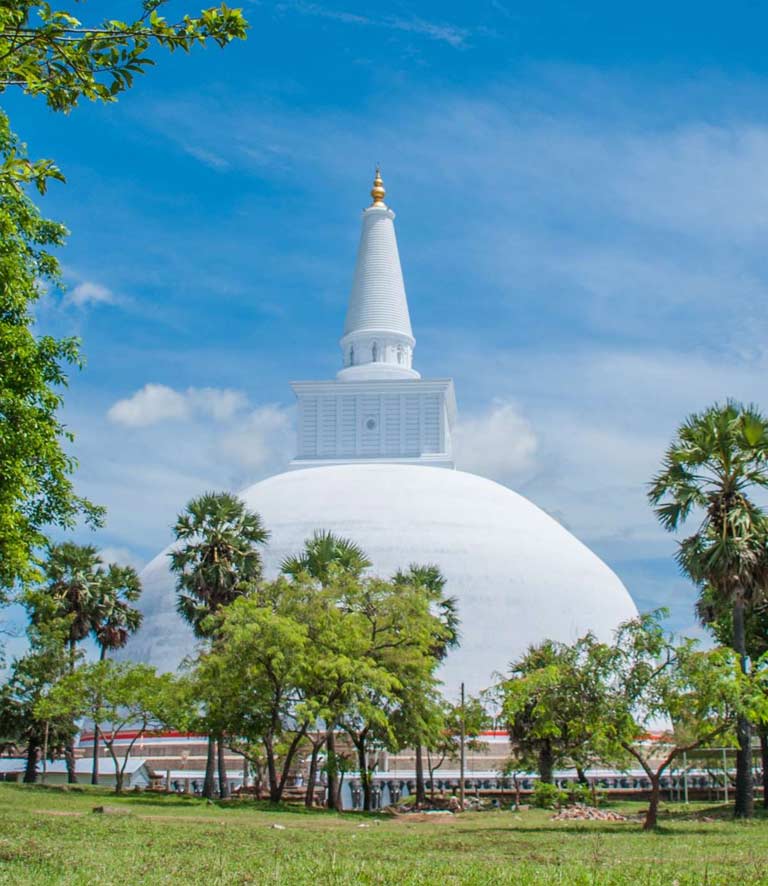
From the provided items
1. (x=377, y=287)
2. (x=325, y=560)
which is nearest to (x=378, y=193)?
(x=377, y=287)

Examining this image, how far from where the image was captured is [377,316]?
61.8 metres

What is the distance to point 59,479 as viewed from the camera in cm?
1700

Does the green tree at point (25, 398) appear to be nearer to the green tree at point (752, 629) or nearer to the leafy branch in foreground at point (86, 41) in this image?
the leafy branch in foreground at point (86, 41)

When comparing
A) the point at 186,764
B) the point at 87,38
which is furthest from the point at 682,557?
the point at 186,764

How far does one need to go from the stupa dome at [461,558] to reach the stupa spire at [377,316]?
834 centimetres

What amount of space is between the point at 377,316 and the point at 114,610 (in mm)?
25793

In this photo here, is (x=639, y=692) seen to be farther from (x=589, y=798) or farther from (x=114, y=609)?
(x=114, y=609)

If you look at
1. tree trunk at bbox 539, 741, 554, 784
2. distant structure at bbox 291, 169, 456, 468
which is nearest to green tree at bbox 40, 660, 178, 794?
tree trunk at bbox 539, 741, 554, 784

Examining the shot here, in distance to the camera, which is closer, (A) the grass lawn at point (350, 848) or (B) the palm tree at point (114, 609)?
(A) the grass lawn at point (350, 848)

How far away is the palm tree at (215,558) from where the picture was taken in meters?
35.0

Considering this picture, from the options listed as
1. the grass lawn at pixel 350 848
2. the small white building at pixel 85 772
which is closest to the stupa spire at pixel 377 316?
the small white building at pixel 85 772

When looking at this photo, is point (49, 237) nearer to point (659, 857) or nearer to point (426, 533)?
point (659, 857)

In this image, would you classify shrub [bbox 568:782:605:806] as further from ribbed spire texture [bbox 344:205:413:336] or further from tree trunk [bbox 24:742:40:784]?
ribbed spire texture [bbox 344:205:413:336]

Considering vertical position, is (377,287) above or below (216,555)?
above
